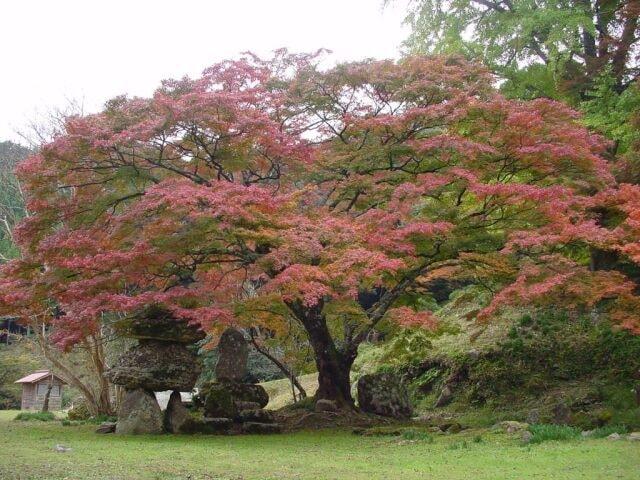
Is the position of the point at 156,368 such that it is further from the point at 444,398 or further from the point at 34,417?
the point at 444,398

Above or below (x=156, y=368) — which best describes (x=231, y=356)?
above

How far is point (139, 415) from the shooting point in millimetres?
10492

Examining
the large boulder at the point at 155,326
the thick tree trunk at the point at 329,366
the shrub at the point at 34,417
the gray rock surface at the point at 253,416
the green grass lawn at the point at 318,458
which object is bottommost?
the green grass lawn at the point at 318,458

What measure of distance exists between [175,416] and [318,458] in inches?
160

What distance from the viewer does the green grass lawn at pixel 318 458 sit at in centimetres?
596

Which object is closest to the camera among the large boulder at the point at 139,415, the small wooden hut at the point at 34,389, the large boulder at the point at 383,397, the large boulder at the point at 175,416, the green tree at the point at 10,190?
the large boulder at the point at 139,415

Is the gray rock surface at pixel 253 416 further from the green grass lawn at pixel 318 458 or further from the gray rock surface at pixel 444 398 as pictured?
the gray rock surface at pixel 444 398

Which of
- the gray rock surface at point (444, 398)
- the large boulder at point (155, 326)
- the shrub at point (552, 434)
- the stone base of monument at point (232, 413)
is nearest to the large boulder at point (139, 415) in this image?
the stone base of monument at point (232, 413)

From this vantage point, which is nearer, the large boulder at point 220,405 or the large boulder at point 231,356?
the large boulder at point 220,405

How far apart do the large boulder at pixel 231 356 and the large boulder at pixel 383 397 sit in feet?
7.69

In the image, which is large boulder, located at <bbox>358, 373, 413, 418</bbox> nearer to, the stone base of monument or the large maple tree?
the large maple tree

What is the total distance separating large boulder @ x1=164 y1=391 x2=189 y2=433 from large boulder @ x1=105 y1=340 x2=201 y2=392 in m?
0.23

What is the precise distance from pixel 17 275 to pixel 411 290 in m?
7.19

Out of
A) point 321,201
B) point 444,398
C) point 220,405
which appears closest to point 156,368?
point 220,405
